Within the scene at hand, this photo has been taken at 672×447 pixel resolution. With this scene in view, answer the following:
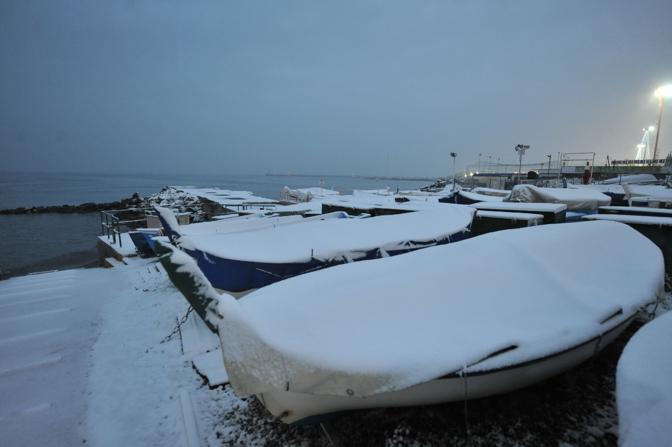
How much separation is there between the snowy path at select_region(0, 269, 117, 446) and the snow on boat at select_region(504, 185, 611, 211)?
1299 centimetres

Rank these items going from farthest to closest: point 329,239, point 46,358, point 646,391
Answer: point 329,239 → point 46,358 → point 646,391

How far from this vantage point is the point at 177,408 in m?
3.57

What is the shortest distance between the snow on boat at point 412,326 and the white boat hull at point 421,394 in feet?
0.04

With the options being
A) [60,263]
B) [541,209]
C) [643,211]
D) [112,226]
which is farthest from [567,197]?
[60,263]

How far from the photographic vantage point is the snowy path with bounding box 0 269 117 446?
3.34 metres

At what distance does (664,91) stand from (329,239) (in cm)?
Result: 5137

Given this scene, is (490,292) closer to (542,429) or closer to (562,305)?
(562,305)

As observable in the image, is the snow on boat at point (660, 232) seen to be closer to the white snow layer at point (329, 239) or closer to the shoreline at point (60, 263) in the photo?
the white snow layer at point (329, 239)

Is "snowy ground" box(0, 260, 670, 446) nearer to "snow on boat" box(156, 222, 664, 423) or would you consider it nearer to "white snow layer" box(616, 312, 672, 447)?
"snow on boat" box(156, 222, 664, 423)

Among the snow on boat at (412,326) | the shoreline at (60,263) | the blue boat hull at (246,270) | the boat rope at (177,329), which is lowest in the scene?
the shoreline at (60,263)

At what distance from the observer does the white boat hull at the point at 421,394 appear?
2.55m

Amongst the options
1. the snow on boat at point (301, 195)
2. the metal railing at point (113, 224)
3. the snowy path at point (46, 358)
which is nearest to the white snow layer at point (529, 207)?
the snowy path at point (46, 358)

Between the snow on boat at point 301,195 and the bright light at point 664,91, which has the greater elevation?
the bright light at point 664,91

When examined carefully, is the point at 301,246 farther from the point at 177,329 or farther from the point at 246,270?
the point at 177,329
